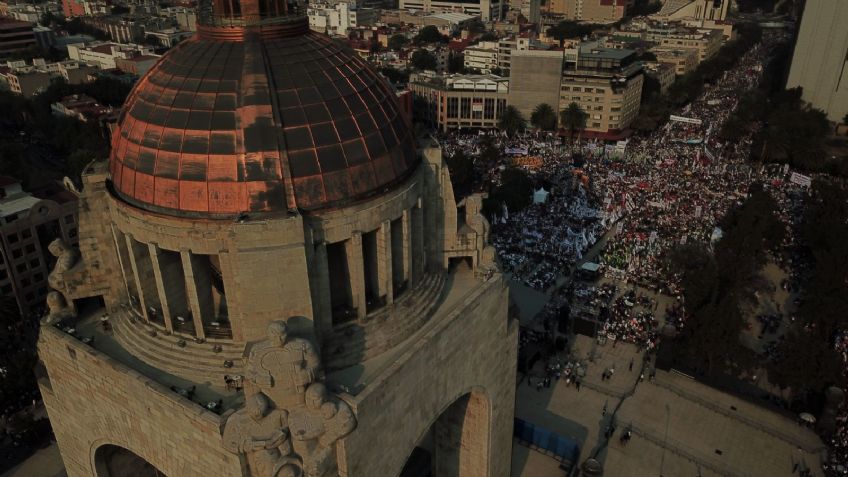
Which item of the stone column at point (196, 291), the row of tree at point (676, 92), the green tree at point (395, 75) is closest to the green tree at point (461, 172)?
the row of tree at point (676, 92)

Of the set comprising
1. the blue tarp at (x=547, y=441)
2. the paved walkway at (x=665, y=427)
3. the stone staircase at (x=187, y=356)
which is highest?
the stone staircase at (x=187, y=356)

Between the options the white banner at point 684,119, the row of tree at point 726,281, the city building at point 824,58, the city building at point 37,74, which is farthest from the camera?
the city building at point 37,74

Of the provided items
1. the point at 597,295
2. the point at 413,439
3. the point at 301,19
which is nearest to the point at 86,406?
the point at 413,439

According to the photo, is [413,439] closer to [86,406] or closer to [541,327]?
[86,406]

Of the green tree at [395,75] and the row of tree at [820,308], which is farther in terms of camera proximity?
the green tree at [395,75]

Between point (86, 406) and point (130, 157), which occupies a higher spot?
point (130, 157)

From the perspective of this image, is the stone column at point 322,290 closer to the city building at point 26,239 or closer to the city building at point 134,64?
the city building at point 26,239

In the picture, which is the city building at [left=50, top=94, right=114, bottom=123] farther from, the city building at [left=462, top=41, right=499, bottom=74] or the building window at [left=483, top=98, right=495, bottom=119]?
the city building at [left=462, top=41, right=499, bottom=74]

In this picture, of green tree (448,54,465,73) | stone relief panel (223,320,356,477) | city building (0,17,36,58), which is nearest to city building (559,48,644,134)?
green tree (448,54,465,73)
